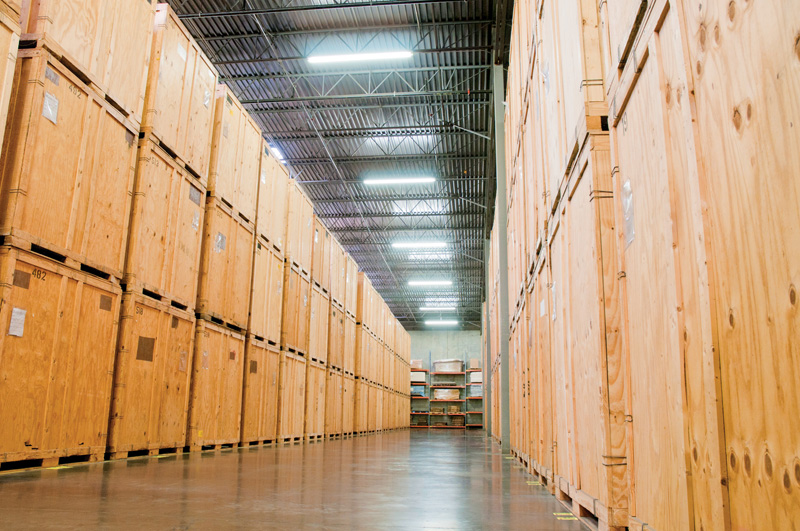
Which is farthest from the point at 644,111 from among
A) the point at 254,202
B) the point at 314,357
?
the point at 314,357

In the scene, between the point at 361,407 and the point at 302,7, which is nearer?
the point at 302,7

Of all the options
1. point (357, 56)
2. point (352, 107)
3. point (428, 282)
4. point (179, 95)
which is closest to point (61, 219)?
point (179, 95)

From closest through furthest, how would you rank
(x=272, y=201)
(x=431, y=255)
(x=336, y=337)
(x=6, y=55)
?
1. (x=6, y=55)
2. (x=272, y=201)
3. (x=336, y=337)
4. (x=431, y=255)

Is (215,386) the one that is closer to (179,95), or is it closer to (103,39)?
(179,95)

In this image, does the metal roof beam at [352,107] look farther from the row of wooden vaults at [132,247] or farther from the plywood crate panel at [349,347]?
the plywood crate panel at [349,347]

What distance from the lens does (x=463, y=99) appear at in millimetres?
17031

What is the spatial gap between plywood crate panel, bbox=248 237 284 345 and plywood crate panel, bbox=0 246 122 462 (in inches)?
165

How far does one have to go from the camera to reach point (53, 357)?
5.34 m

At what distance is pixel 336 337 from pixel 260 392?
5.92 meters

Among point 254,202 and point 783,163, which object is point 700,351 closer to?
point 783,163

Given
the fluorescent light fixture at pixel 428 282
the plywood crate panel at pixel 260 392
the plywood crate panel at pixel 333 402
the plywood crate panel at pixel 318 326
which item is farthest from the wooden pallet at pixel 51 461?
the fluorescent light fixture at pixel 428 282

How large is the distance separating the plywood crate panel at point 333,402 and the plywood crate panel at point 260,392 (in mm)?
3977

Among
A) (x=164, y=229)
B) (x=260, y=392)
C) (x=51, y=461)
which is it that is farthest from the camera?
(x=260, y=392)

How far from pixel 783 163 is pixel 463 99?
16479 mm
